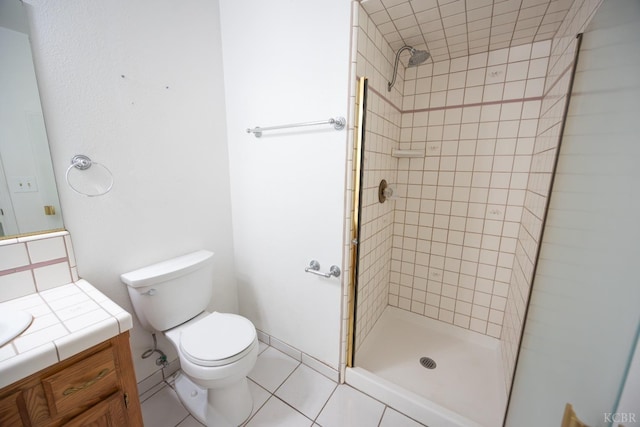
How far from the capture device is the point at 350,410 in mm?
1331

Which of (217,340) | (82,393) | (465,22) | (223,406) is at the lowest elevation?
(223,406)

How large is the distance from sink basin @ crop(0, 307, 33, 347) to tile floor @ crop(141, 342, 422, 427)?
862 mm

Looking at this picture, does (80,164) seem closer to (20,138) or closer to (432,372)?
(20,138)

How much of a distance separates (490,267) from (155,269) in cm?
228

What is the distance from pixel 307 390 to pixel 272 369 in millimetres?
292

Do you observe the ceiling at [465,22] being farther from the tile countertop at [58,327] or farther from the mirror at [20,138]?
the tile countertop at [58,327]

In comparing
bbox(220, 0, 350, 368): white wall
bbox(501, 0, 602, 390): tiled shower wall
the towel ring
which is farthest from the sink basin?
bbox(501, 0, 602, 390): tiled shower wall

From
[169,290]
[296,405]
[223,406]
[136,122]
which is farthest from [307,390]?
[136,122]

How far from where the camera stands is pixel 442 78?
5.90 feet

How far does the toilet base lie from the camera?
1231 millimetres

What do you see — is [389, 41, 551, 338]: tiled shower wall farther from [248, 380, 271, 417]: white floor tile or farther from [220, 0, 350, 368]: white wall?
[248, 380, 271, 417]: white floor tile

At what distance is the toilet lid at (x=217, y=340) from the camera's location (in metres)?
1.10

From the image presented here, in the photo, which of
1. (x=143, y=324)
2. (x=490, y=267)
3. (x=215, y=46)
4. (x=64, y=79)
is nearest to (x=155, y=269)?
(x=143, y=324)

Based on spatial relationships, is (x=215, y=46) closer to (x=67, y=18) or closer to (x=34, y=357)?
(x=67, y=18)
